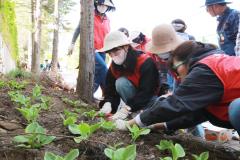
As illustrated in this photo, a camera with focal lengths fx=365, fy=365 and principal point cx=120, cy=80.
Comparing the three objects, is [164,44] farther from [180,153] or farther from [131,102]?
[180,153]

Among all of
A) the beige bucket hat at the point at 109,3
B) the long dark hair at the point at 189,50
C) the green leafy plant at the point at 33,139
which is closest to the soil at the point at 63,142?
the green leafy plant at the point at 33,139

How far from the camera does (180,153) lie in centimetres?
207

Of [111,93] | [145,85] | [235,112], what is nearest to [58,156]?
[235,112]

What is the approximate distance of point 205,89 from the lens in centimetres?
234

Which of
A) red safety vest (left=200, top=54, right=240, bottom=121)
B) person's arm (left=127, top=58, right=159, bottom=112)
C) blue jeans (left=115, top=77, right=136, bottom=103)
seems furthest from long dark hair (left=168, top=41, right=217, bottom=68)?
blue jeans (left=115, top=77, right=136, bottom=103)

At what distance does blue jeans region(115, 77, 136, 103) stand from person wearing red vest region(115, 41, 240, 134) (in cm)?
134

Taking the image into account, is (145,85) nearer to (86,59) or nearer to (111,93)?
(111,93)

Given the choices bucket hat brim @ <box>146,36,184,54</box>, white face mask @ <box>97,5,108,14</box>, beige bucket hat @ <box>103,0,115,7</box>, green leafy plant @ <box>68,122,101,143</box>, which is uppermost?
beige bucket hat @ <box>103,0,115,7</box>

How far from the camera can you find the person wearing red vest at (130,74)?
3.70 m

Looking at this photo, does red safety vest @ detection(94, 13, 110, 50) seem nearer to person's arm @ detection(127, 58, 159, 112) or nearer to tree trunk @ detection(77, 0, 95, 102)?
tree trunk @ detection(77, 0, 95, 102)

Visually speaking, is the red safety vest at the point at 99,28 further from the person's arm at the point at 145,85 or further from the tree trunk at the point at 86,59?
the person's arm at the point at 145,85

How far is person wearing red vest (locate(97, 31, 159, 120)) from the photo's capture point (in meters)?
3.70

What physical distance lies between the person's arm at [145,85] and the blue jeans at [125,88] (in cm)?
19

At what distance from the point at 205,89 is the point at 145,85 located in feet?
4.69
